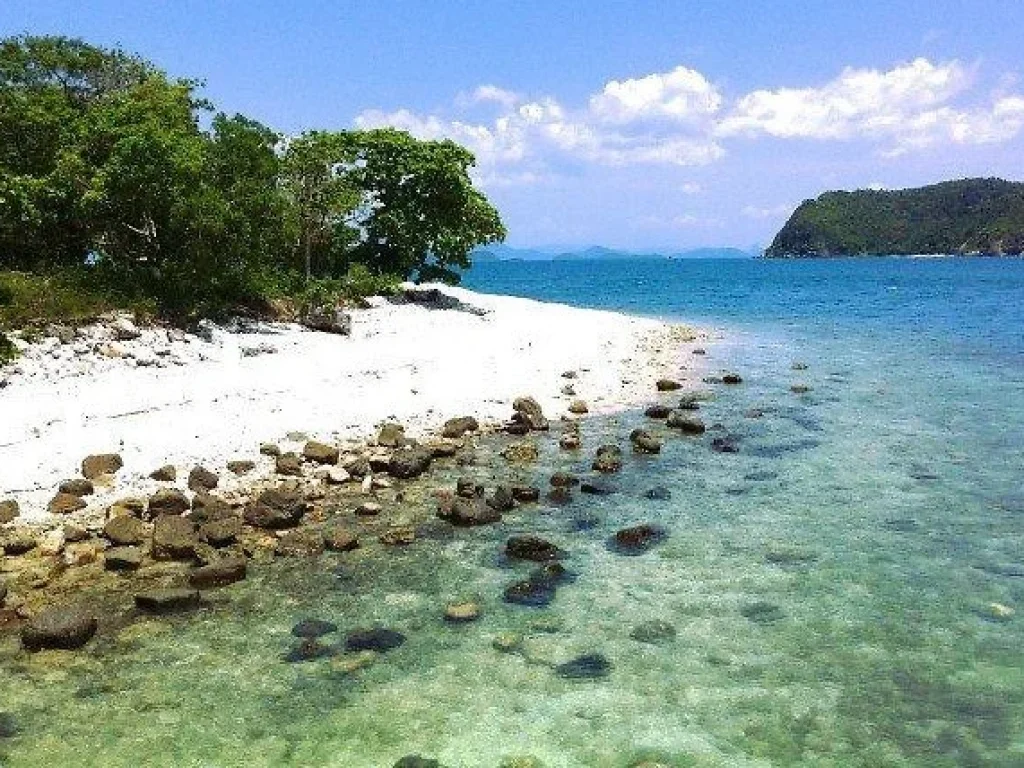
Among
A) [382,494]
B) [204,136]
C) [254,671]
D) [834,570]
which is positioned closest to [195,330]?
[204,136]

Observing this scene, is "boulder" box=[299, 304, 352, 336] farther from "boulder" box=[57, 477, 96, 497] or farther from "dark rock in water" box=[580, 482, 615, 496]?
"dark rock in water" box=[580, 482, 615, 496]

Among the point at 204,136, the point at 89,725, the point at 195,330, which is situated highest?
the point at 204,136

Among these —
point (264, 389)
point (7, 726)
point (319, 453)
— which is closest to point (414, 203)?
point (264, 389)

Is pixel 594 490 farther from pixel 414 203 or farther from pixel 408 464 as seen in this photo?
pixel 414 203

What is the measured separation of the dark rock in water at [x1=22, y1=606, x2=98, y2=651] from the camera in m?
11.6

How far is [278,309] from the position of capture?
36562 millimetres

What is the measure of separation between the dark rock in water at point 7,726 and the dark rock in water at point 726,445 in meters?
17.2

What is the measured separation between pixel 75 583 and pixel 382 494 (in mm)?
6415

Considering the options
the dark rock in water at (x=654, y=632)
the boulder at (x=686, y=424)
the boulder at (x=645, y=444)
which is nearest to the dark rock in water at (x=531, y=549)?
the dark rock in water at (x=654, y=632)

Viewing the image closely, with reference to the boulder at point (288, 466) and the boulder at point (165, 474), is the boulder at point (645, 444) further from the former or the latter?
the boulder at point (165, 474)

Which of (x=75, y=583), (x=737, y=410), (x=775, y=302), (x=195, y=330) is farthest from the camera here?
(x=775, y=302)

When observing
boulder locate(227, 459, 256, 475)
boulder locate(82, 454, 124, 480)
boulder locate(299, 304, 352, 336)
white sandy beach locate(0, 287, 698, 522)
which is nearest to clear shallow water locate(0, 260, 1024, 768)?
boulder locate(227, 459, 256, 475)

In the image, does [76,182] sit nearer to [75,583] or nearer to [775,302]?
[75,583]

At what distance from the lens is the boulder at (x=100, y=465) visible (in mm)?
17781
